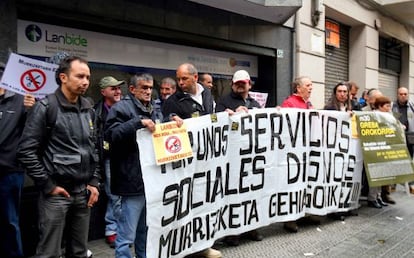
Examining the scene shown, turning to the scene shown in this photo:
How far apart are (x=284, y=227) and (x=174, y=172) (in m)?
2.24

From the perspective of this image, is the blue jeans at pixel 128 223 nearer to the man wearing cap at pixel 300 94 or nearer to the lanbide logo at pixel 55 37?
the man wearing cap at pixel 300 94

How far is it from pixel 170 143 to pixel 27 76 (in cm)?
128

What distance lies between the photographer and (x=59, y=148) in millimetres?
2996

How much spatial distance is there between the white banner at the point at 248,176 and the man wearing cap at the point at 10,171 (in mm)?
1280

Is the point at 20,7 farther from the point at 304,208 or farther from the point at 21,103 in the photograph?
the point at 304,208

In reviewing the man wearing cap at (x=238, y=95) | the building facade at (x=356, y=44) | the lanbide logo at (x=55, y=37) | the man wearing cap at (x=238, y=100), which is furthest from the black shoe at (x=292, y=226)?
the building facade at (x=356, y=44)

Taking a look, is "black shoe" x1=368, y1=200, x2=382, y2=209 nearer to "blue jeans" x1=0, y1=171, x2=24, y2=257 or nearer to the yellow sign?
the yellow sign

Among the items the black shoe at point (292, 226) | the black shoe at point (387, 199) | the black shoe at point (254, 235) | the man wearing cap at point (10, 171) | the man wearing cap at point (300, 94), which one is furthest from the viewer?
the black shoe at point (387, 199)

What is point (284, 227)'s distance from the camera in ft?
18.0

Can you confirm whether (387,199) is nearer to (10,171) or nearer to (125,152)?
(125,152)

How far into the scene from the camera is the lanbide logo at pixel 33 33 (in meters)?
5.07

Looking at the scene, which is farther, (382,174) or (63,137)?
(382,174)

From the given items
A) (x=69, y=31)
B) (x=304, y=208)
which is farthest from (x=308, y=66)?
(x=69, y=31)

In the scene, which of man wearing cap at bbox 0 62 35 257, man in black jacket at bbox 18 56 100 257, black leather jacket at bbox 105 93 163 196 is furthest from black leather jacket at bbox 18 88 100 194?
man wearing cap at bbox 0 62 35 257
